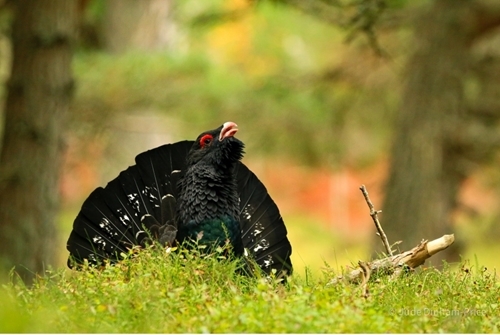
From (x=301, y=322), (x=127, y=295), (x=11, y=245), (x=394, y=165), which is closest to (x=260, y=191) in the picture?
(x=127, y=295)

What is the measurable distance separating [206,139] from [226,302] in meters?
1.64

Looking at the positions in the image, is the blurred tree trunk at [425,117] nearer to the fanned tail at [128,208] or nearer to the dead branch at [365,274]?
the fanned tail at [128,208]

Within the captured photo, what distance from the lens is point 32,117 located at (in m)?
7.97

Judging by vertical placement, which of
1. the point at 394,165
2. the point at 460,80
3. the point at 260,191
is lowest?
the point at 260,191

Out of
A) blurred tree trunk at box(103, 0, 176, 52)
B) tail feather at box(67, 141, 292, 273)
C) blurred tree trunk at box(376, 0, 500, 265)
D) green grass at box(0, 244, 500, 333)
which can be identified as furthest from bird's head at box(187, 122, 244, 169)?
blurred tree trunk at box(103, 0, 176, 52)

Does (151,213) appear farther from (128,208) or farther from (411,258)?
(411,258)

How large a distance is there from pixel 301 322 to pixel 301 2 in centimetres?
692

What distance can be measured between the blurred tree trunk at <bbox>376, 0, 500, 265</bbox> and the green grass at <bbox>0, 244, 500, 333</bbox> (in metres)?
7.22

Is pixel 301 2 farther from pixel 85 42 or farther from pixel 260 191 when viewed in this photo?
pixel 85 42

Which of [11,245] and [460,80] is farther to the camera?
[460,80]

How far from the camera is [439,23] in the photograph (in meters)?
12.0

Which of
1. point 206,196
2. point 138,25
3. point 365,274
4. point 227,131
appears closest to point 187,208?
point 206,196

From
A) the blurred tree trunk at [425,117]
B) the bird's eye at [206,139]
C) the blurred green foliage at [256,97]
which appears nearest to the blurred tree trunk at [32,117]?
the blurred green foliage at [256,97]

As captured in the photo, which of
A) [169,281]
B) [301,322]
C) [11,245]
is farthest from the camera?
[11,245]
